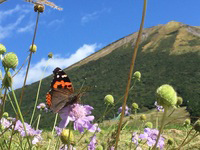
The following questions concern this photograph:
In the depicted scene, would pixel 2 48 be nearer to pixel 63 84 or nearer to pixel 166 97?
pixel 63 84

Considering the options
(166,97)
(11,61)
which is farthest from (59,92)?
(166,97)

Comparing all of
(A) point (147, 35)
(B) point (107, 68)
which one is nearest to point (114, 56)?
(B) point (107, 68)

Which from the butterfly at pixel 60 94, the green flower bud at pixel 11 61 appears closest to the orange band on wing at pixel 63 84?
the butterfly at pixel 60 94

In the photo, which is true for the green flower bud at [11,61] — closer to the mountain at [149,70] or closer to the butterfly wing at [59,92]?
the butterfly wing at [59,92]

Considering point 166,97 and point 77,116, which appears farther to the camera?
point 77,116

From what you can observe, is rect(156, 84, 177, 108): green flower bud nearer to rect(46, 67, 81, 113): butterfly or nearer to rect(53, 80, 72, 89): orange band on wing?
rect(46, 67, 81, 113): butterfly

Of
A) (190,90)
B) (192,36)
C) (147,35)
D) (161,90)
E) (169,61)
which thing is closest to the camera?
(161,90)

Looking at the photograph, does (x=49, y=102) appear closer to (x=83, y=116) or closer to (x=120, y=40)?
(x=83, y=116)

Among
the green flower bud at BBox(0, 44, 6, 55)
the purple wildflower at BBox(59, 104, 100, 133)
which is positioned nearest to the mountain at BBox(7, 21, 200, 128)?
the green flower bud at BBox(0, 44, 6, 55)
